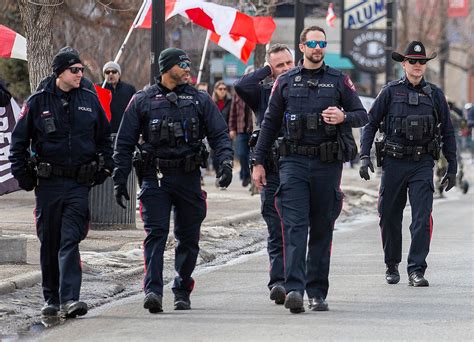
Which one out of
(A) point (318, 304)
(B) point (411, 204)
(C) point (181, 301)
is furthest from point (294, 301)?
(B) point (411, 204)

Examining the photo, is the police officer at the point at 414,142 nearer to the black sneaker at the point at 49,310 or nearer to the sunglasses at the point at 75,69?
the sunglasses at the point at 75,69

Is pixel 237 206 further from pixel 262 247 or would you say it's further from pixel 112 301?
pixel 112 301

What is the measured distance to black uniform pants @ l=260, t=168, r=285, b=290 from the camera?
1085cm

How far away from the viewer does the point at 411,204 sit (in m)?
12.3

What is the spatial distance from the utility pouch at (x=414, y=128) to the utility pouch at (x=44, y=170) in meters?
3.27

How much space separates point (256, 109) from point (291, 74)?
90 cm

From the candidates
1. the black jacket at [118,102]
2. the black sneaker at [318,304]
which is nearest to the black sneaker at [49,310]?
the black sneaker at [318,304]

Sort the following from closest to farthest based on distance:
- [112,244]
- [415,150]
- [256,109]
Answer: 1. [256,109]
2. [415,150]
3. [112,244]

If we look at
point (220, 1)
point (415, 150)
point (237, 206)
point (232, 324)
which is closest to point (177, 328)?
point (232, 324)

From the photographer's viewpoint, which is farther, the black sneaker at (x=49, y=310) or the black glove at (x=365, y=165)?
the black glove at (x=365, y=165)

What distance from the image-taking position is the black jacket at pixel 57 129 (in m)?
10.2

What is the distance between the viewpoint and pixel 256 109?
439 inches

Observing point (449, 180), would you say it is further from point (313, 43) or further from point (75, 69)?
point (75, 69)

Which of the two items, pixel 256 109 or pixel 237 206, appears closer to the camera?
pixel 256 109
